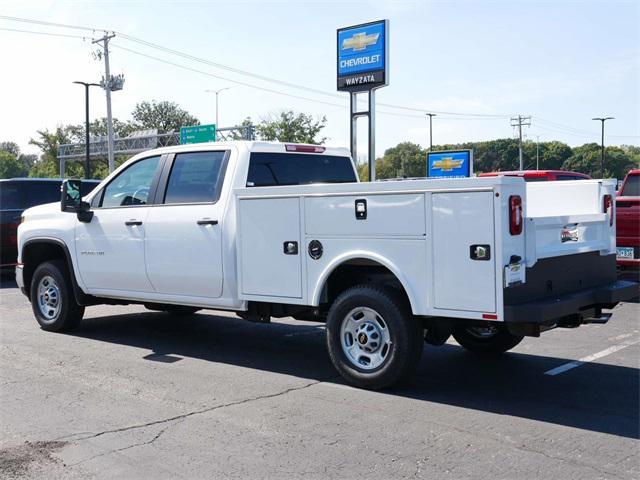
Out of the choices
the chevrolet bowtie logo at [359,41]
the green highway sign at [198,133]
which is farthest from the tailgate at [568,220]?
the green highway sign at [198,133]

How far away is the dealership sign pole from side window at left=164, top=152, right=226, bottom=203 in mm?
11780

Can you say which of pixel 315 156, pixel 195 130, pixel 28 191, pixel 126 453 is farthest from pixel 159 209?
pixel 195 130

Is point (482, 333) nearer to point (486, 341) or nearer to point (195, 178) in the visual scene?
point (486, 341)

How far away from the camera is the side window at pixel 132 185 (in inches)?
292

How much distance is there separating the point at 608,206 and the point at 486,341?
176 cm

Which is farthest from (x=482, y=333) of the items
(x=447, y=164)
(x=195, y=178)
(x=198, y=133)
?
(x=198, y=133)

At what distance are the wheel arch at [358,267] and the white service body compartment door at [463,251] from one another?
0.77 ft

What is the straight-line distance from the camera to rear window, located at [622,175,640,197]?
1040 centimetres

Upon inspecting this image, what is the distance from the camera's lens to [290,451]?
4395 millimetres

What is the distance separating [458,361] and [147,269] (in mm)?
3324

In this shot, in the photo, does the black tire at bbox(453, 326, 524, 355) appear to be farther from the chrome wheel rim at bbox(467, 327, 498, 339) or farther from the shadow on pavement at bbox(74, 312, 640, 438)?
the shadow on pavement at bbox(74, 312, 640, 438)

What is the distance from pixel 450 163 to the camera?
85.7ft

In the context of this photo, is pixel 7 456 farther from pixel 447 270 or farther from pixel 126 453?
pixel 447 270

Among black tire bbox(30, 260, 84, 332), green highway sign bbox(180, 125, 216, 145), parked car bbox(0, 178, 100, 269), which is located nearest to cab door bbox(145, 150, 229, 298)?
black tire bbox(30, 260, 84, 332)
